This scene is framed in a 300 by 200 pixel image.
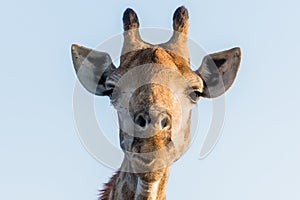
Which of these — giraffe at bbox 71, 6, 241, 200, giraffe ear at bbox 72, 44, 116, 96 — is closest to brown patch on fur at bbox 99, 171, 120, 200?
giraffe at bbox 71, 6, 241, 200

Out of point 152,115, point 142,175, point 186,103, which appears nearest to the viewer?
point 152,115

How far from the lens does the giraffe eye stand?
1468 cm

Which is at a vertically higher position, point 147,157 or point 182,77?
point 182,77

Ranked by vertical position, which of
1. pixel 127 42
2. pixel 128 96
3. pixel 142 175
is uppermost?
pixel 127 42

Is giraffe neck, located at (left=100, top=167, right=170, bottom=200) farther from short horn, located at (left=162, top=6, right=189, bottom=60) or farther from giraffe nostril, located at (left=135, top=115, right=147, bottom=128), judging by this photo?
short horn, located at (left=162, top=6, right=189, bottom=60)

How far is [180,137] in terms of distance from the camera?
14.4 meters

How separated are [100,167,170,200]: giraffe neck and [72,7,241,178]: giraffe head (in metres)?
0.15

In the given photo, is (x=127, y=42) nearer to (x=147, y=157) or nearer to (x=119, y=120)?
(x=119, y=120)

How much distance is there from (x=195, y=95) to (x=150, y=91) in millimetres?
1798

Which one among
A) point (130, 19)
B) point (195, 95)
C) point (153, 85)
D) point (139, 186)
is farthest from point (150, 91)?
point (130, 19)

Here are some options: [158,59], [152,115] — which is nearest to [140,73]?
[158,59]

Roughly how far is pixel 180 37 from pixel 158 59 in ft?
5.91

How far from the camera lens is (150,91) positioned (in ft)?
43.3

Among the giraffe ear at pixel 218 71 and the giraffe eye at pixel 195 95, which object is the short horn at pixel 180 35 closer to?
the giraffe ear at pixel 218 71
